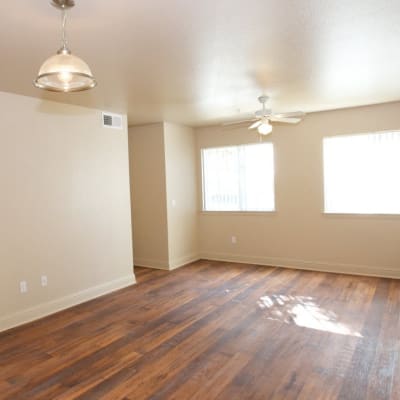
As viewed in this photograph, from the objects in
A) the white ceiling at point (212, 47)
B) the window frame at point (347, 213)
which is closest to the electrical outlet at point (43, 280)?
the white ceiling at point (212, 47)

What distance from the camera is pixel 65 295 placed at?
439 cm

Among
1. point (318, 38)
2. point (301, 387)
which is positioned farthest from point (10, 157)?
point (301, 387)

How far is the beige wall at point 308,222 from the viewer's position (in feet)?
17.1

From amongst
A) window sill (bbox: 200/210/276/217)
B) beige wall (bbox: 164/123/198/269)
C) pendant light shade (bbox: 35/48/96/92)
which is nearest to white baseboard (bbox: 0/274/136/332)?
beige wall (bbox: 164/123/198/269)

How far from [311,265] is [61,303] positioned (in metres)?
3.87

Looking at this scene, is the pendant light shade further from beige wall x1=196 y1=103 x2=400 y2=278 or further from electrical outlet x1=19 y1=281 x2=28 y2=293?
beige wall x1=196 y1=103 x2=400 y2=278

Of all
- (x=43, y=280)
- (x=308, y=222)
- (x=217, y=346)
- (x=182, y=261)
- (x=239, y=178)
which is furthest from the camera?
(x=239, y=178)

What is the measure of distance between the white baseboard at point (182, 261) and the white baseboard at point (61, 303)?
922 mm

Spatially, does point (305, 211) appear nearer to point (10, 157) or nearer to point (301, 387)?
point (301, 387)

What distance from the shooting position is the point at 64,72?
5.72ft

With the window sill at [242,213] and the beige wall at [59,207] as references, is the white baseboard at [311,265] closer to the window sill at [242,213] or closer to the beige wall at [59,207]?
the window sill at [242,213]

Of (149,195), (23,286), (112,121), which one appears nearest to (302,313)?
(23,286)

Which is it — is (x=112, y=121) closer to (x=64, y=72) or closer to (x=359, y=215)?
(x=64, y=72)

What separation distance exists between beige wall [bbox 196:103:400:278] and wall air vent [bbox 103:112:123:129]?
203 cm
